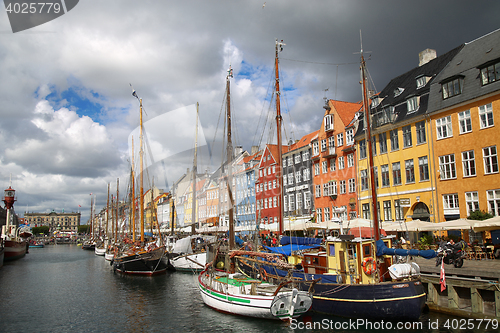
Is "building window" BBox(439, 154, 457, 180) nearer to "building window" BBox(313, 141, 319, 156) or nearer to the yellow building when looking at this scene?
the yellow building

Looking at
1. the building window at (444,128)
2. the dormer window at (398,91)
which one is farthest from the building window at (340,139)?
the building window at (444,128)

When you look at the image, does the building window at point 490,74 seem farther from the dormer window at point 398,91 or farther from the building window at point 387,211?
the building window at point 387,211

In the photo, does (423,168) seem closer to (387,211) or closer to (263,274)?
(387,211)

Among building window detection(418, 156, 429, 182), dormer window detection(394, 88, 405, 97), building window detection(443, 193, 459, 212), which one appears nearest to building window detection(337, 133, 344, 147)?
dormer window detection(394, 88, 405, 97)

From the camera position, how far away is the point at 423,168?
3678cm

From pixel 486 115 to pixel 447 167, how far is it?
572 centimetres

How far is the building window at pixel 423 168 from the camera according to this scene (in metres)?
36.3

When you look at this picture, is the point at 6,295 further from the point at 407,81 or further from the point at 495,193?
the point at 407,81

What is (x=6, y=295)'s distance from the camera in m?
30.0

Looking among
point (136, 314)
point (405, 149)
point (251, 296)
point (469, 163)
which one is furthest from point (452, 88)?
point (136, 314)

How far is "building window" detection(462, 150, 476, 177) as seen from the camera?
106ft

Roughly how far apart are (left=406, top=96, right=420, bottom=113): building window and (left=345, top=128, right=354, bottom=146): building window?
9471mm

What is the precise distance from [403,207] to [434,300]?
20.8m

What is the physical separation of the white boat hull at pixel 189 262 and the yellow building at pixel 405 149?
62.5ft
